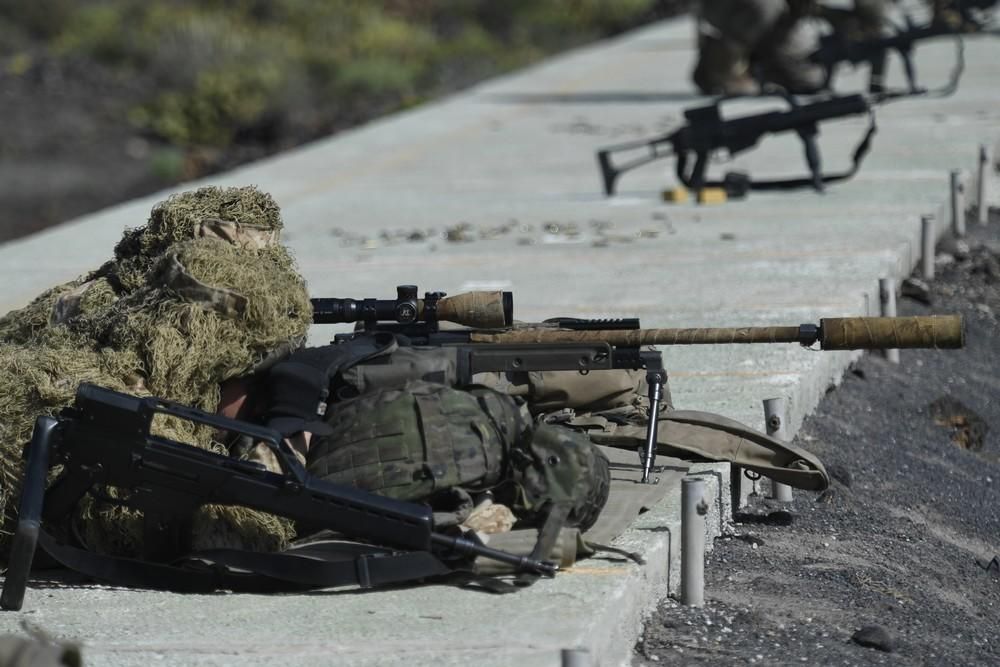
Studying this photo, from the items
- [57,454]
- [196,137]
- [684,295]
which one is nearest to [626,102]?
[196,137]

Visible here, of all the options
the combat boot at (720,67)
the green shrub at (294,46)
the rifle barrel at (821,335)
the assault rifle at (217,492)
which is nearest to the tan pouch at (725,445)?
the rifle barrel at (821,335)

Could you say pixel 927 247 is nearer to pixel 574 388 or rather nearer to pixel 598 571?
pixel 574 388

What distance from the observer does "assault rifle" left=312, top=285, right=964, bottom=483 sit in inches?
188

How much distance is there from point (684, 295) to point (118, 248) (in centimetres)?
354

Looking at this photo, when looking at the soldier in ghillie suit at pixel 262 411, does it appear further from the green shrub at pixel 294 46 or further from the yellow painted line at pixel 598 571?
the green shrub at pixel 294 46

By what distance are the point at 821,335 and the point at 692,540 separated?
2.61 ft

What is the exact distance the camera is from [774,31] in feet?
51.1

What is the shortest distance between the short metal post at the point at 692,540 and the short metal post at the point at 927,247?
15.6ft

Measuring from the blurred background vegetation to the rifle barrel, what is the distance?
13.1 meters

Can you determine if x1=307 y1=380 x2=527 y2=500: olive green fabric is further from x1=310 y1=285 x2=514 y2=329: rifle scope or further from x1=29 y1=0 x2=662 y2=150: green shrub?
x1=29 y1=0 x2=662 y2=150: green shrub

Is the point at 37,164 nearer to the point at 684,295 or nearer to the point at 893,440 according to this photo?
the point at 684,295

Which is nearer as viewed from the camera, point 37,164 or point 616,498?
point 616,498

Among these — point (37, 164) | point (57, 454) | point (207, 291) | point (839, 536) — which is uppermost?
point (37, 164)

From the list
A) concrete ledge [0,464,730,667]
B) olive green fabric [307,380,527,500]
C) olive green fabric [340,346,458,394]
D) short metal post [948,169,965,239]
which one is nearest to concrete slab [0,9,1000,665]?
concrete ledge [0,464,730,667]
